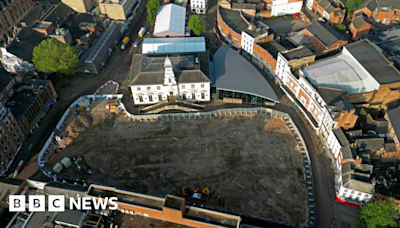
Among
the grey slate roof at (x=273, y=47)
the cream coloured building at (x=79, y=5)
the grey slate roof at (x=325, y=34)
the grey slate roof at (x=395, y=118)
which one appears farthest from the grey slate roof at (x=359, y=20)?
the cream coloured building at (x=79, y=5)

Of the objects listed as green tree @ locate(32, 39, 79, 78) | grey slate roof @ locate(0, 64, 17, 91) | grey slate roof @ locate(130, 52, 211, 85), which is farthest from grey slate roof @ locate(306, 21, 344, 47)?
grey slate roof @ locate(0, 64, 17, 91)

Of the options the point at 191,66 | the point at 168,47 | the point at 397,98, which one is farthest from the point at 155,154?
the point at 397,98

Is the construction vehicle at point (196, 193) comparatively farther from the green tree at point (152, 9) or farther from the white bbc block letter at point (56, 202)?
the green tree at point (152, 9)

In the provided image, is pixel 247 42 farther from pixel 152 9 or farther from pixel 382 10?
pixel 382 10

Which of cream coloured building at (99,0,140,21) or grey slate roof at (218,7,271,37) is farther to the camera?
cream coloured building at (99,0,140,21)

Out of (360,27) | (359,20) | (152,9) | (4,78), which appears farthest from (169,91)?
(359,20)

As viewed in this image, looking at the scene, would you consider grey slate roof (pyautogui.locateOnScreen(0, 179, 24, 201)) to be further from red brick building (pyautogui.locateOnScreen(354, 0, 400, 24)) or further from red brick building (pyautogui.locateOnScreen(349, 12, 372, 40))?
red brick building (pyautogui.locateOnScreen(354, 0, 400, 24))
